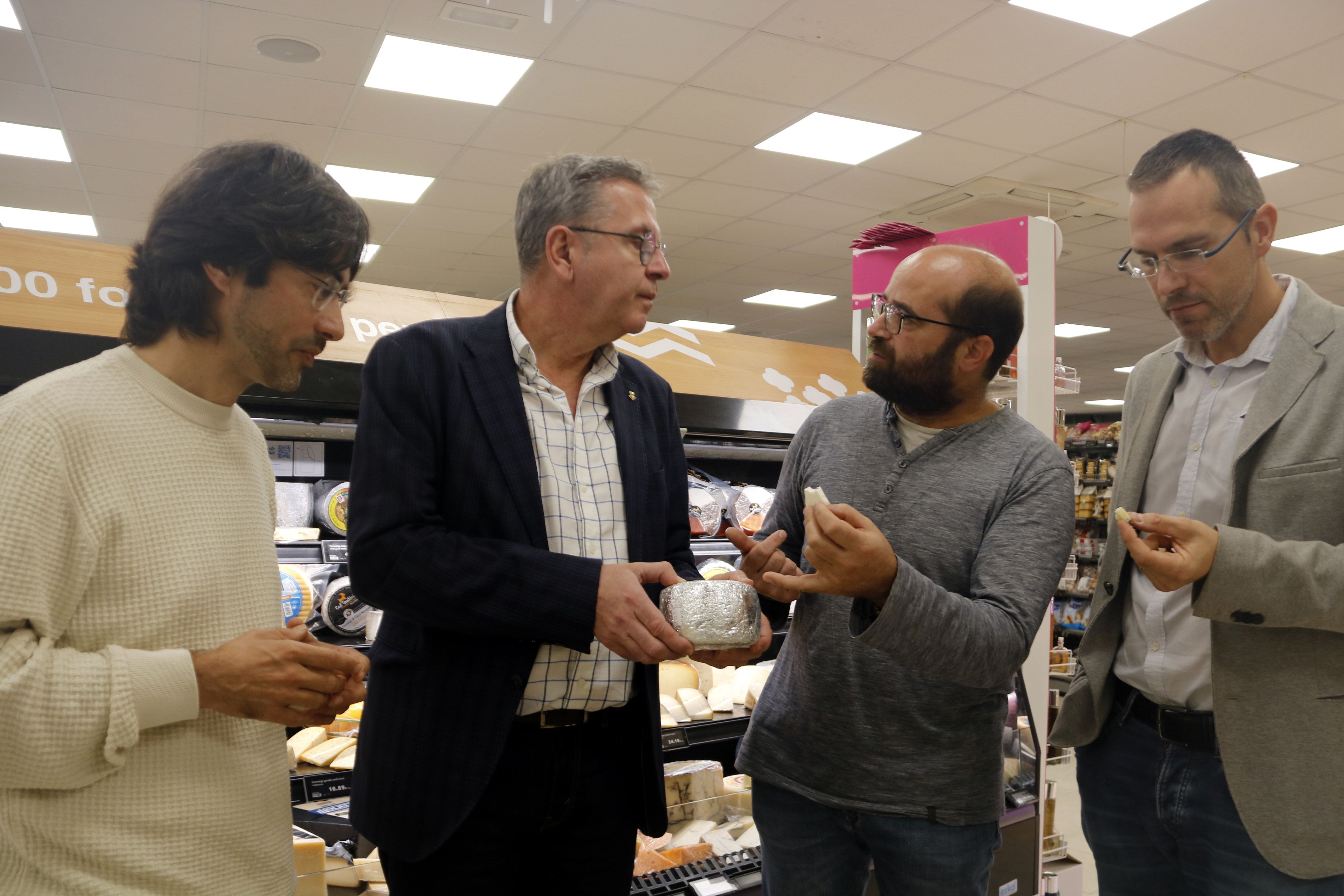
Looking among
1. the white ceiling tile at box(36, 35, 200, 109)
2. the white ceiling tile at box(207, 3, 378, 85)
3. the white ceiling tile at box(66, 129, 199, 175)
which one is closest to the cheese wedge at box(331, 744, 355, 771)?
the white ceiling tile at box(207, 3, 378, 85)

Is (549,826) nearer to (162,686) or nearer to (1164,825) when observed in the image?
(162,686)

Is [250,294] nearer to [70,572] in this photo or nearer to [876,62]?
[70,572]

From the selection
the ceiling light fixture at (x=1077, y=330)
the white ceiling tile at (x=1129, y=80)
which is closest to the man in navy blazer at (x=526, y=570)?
the white ceiling tile at (x=1129, y=80)

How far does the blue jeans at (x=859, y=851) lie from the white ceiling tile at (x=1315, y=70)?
5.02 m

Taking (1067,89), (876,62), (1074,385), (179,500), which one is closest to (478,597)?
(179,500)

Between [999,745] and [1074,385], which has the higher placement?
[1074,385]

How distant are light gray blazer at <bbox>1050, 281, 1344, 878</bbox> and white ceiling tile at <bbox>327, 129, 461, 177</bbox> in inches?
227

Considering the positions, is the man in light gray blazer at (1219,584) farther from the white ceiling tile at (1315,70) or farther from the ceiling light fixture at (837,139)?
the ceiling light fixture at (837,139)

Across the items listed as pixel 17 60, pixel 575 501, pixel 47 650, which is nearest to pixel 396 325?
pixel 575 501

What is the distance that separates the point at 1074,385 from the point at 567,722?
258 cm

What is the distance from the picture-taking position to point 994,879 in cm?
274

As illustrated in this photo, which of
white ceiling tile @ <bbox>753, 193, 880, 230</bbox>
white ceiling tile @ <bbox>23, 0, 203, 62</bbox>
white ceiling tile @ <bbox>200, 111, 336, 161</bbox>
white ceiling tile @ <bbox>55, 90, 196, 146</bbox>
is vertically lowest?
white ceiling tile @ <bbox>753, 193, 880, 230</bbox>

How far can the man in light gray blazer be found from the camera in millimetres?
1393

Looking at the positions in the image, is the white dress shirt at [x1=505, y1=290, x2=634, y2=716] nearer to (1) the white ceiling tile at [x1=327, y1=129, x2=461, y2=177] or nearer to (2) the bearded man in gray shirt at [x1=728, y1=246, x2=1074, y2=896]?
(2) the bearded man in gray shirt at [x1=728, y1=246, x2=1074, y2=896]
